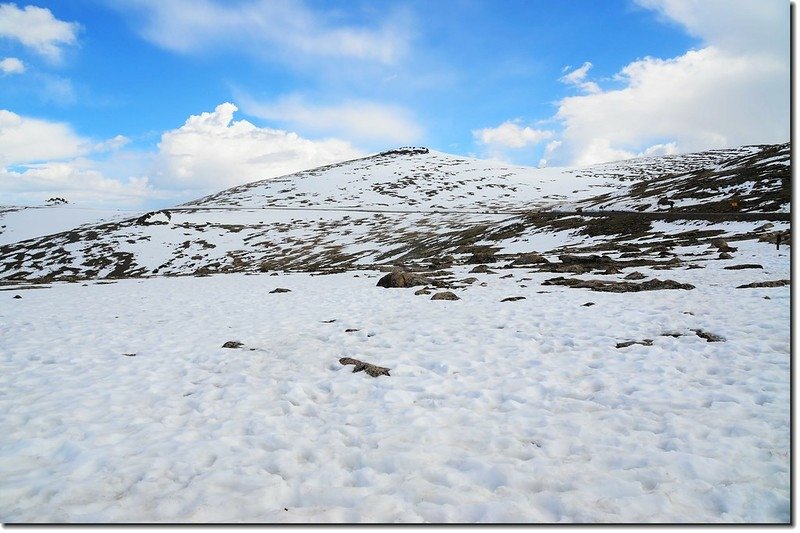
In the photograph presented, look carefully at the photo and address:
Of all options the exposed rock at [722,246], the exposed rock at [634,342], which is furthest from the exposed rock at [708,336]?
the exposed rock at [722,246]

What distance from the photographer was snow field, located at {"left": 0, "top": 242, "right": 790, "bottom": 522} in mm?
4578

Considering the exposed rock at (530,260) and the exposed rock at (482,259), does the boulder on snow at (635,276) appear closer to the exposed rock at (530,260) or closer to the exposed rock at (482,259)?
the exposed rock at (530,260)

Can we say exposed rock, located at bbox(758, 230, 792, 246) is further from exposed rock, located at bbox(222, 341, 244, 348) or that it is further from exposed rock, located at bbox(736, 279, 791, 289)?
exposed rock, located at bbox(222, 341, 244, 348)

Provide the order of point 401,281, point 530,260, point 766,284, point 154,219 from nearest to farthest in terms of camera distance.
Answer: point 766,284 → point 401,281 → point 530,260 → point 154,219

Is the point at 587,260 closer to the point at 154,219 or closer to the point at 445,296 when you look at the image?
the point at 445,296

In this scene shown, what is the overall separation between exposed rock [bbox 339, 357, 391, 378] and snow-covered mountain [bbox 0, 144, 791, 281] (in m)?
22.2

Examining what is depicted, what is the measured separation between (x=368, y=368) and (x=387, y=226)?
5813 cm

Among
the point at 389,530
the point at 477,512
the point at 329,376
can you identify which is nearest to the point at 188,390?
the point at 329,376

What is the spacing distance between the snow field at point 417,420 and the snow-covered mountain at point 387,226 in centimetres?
2060

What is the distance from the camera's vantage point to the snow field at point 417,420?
4.58 metres

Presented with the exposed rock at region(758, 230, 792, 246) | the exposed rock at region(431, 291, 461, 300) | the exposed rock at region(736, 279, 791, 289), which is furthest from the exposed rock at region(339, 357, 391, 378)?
the exposed rock at region(758, 230, 792, 246)

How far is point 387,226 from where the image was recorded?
2611 inches

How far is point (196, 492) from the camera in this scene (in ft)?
15.8

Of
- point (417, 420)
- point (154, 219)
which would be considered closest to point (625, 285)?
point (417, 420)
